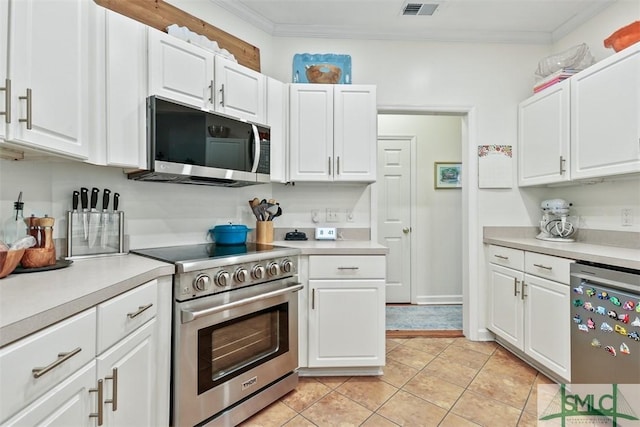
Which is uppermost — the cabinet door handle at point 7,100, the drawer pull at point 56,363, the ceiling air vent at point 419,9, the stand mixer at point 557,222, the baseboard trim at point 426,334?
the ceiling air vent at point 419,9

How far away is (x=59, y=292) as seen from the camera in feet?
3.20

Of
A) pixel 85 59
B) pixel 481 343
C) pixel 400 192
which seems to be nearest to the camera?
pixel 85 59

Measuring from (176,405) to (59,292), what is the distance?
848 mm

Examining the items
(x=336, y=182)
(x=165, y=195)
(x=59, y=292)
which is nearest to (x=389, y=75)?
(x=336, y=182)

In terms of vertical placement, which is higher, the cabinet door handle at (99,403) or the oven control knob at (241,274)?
the oven control knob at (241,274)

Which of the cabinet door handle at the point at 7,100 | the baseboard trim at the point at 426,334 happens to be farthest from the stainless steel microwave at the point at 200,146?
the baseboard trim at the point at 426,334

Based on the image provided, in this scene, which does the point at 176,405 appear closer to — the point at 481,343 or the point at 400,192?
the point at 481,343

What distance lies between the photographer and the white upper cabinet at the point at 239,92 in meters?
2.05

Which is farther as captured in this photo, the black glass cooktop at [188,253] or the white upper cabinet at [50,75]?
the black glass cooktop at [188,253]

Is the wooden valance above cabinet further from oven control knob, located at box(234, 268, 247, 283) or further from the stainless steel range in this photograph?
oven control knob, located at box(234, 268, 247, 283)

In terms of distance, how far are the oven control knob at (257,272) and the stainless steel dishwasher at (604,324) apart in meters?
1.86

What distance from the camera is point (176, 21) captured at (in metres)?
2.10

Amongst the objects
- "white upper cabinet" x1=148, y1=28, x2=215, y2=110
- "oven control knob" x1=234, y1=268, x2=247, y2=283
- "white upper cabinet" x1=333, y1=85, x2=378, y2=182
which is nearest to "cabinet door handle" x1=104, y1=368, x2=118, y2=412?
"oven control knob" x1=234, y1=268, x2=247, y2=283

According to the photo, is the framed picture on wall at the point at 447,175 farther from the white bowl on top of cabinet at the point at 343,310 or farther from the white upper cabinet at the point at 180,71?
the white upper cabinet at the point at 180,71
